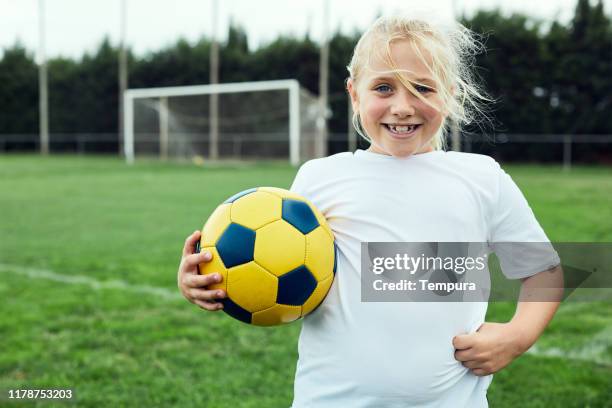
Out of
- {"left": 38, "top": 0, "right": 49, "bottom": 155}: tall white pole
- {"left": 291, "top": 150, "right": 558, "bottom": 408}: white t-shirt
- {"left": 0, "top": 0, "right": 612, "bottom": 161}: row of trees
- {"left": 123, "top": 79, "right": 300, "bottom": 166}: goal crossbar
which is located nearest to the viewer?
{"left": 291, "top": 150, "right": 558, "bottom": 408}: white t-shirt

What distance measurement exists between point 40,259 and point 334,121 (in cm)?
2078

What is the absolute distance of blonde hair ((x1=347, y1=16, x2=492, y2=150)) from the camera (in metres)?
1.55

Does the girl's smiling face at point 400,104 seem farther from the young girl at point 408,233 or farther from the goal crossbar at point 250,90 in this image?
the goal crossbar at point 250,90

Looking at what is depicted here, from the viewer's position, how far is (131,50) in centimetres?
3091

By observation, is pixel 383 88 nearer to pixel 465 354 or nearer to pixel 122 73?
pixel 465 354

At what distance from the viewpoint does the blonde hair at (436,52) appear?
155 centimetres

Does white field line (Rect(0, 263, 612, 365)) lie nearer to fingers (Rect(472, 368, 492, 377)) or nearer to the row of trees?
fingers (Rect(472, 368, 492, 377))

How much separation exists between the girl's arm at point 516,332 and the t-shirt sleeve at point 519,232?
0.04 metres

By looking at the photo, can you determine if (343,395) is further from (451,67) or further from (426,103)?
(451,67)

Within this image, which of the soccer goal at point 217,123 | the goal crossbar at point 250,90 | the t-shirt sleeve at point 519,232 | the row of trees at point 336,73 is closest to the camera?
the t-shirt sleeve at point 519,232

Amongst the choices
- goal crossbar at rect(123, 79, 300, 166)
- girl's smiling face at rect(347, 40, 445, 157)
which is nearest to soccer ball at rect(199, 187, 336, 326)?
girl's smiling face at rect(347, 40, 445, 157)

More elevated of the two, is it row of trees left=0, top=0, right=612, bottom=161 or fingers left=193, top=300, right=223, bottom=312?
row of trees left=0, top=0, right=612, bottom=161

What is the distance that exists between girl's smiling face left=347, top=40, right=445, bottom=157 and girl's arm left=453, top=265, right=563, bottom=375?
1.45ft

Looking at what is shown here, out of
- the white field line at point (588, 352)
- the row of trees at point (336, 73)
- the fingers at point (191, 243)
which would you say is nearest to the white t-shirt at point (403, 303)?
the fingers at point (191, 243)
